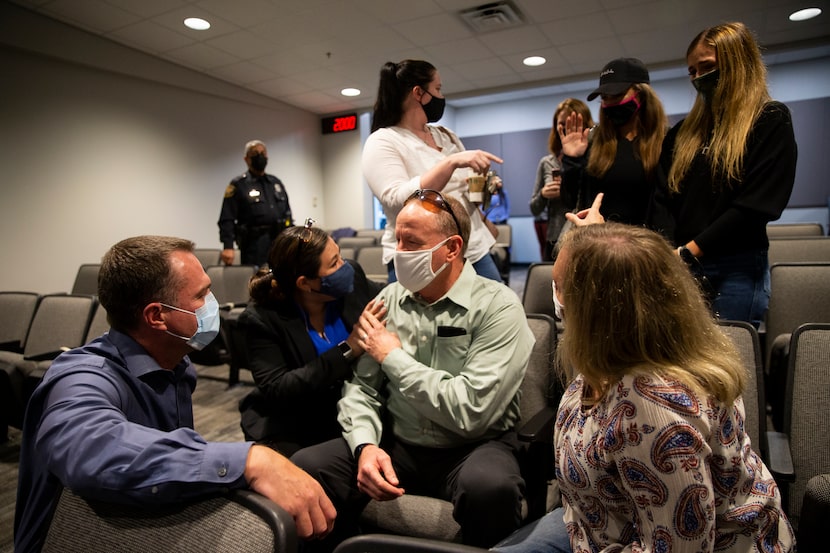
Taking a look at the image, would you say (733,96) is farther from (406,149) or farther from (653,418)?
(653,418)

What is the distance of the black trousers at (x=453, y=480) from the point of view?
1.21 m

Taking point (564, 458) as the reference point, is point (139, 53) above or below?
above

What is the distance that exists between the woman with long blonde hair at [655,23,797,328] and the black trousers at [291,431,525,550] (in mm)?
881

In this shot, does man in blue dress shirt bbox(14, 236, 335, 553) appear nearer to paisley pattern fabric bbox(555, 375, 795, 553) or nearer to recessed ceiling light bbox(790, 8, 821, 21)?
paisley pattern fabric bbox(555, 375, 795, 553)

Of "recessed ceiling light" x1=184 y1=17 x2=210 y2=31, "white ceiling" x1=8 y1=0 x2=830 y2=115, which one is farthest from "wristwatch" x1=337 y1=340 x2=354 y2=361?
"recessed ceiling light" x1=184 y1=17 x2=210 y2=31

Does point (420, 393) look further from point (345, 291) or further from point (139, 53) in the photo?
point (139, 53)

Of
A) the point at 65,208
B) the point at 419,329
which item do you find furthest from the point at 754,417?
the point at 65,208

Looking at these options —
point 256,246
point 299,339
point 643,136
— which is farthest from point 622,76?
point 256,246

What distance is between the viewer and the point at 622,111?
184 centimetres

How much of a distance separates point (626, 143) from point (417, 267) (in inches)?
38.7

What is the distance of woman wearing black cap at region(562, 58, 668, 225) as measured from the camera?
1797mm

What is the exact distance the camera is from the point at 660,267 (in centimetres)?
77

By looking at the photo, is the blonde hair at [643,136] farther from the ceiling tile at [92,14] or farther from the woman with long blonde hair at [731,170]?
the ceiling tile at [92,14]

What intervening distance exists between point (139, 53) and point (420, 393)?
5746mm
